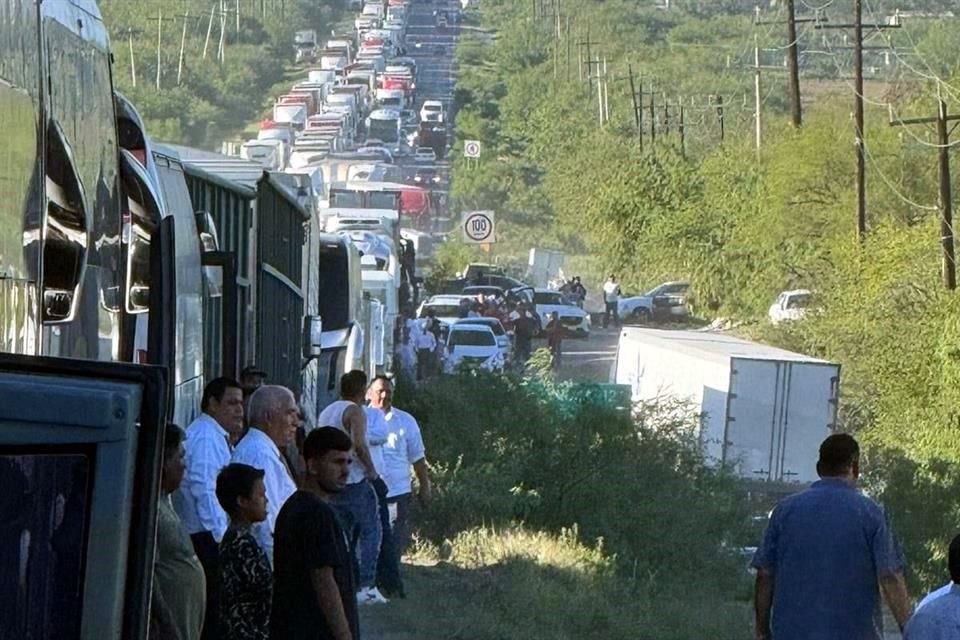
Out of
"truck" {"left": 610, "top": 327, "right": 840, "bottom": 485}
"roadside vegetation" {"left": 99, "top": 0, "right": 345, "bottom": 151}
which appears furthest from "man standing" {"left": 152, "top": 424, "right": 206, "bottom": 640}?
"roadside vegetation" {"left": 99, "top": 0, "right": 345, "bottom": 151}

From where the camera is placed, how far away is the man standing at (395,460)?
45.7ft

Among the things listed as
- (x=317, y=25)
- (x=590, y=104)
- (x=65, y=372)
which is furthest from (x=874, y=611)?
(x=317, y=25)

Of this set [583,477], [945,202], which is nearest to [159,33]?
[945,202]

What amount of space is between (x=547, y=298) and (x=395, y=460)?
5146 centimetres

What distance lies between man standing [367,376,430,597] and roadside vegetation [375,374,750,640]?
0.29 m

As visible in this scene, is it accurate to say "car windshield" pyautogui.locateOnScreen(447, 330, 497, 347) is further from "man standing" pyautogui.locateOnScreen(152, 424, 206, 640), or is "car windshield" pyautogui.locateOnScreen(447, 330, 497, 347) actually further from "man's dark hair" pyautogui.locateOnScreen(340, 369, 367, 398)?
"man standing" pyautogui.locateOnScreen(152, 424, 206, 640)

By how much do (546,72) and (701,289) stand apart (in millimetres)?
80826

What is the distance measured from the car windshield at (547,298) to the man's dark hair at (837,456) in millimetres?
55682

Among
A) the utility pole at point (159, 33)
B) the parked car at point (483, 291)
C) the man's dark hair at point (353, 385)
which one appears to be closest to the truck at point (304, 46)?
the utility pole at point (159, 33)

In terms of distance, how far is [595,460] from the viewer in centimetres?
1953

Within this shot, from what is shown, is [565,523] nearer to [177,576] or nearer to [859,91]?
[177,576]

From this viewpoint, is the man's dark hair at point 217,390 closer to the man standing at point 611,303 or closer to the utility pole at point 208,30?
the man standing at point 611,303

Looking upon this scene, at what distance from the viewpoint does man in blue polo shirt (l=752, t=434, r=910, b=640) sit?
8.55 meters

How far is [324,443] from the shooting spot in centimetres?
751
